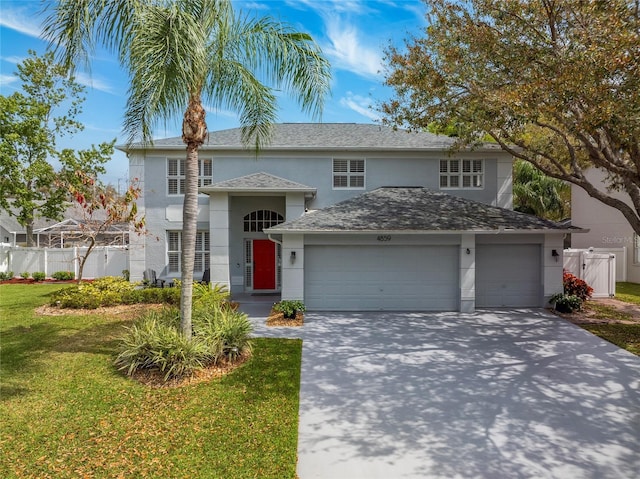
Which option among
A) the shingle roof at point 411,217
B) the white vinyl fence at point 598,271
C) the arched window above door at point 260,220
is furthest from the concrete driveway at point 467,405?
the arched window above door at point 260,220

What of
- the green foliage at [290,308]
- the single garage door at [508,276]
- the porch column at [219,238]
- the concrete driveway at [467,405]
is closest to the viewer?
the concrete driveway at [467,405]

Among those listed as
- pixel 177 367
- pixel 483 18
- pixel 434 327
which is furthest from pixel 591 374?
pixel 483 18

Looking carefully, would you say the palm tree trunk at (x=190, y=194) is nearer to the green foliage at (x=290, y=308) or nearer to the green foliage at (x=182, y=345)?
the green foliage at (x=182, y=345)

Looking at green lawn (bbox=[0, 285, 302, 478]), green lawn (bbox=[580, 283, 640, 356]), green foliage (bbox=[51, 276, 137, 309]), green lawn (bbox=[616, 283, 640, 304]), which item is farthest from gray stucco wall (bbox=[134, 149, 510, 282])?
green lawn (bbox=[0, 285, 302, 478])

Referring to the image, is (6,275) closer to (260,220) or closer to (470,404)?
(260,220)

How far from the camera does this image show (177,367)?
6836 mm

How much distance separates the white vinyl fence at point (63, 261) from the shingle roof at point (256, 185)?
9872 millimetres

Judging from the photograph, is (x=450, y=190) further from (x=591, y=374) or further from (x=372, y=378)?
(x=372, y=378)

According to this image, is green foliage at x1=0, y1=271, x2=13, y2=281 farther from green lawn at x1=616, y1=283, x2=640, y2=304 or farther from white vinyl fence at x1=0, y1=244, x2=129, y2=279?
green lawn at x1=616, y1=283, x2=640, y2=304

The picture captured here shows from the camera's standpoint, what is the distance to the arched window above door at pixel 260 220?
16219mm

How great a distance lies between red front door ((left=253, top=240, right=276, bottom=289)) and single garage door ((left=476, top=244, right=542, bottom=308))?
856 cm

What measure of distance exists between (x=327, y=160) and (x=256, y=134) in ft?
22.3

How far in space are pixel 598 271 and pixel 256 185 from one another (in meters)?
14.3

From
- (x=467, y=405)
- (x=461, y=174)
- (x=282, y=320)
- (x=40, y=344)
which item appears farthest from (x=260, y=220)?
(x=467, y=405)
